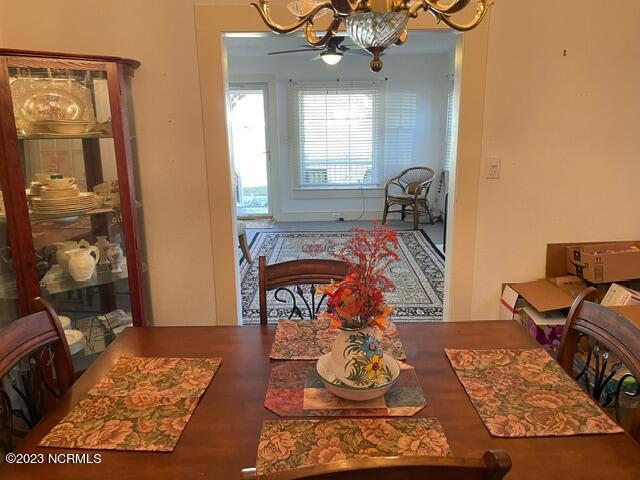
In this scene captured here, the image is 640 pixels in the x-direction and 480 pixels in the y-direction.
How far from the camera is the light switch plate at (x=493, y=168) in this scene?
2.32 metres

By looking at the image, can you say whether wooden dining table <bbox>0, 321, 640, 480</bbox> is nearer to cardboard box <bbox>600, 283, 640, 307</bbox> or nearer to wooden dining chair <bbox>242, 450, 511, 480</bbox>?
wooden dining chair <bbox>242, 450, 511, 480</bbox>

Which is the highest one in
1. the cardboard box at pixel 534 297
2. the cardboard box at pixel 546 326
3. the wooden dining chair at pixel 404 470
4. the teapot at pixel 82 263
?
the wooden dining chair at pixel 404 470

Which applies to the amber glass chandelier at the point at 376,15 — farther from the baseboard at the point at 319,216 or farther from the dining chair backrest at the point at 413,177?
the baseboard at the point at 319,216

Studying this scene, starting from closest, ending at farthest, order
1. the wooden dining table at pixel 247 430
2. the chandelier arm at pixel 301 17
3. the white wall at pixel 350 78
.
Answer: the wooden dining table at pixel 247 430, the chandelier arm at pixel 301 17, the white wall at pixel 350 78

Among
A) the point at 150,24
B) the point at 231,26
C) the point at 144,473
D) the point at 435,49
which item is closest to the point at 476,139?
the point at 231,26

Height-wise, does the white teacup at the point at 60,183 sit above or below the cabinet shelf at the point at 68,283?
above

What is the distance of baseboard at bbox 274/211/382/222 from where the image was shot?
22.4 feet

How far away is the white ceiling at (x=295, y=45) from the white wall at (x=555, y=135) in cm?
285

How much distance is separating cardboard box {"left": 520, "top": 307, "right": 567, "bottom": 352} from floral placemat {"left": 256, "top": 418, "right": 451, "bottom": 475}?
133 centimetres

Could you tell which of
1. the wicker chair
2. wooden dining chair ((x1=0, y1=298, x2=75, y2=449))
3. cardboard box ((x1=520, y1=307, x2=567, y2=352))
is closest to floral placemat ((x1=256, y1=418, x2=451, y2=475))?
wooden dining chair ((x1=0, y1=298, x2=75, y2=449))

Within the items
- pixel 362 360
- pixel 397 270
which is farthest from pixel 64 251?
pixel 397 270

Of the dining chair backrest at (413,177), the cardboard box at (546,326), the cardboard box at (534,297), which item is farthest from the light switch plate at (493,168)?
the dining chair backrest at (413,177)

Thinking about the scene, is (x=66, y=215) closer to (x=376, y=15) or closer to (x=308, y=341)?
(x=308, y=341)

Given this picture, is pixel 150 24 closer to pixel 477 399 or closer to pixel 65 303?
pixel 65 303
